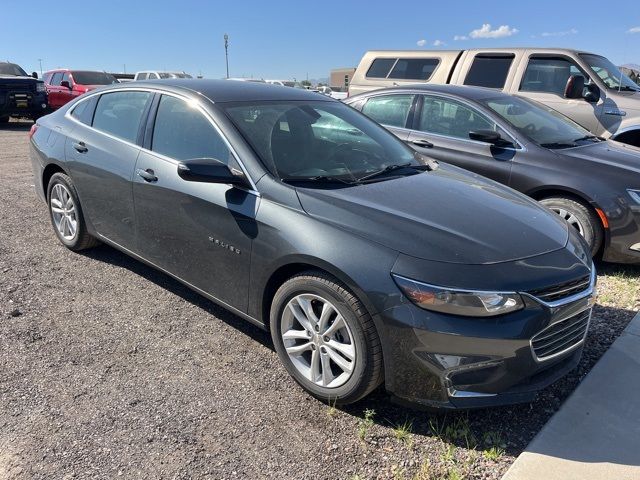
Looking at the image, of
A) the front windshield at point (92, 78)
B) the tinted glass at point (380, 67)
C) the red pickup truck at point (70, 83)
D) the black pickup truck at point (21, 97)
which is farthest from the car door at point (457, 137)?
the front windshield at point (92, 78)

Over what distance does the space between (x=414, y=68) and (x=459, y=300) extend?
24.1 ft

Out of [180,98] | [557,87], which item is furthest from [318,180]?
[557,87]

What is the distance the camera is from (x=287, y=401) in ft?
9.21

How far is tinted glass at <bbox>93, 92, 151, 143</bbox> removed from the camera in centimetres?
389

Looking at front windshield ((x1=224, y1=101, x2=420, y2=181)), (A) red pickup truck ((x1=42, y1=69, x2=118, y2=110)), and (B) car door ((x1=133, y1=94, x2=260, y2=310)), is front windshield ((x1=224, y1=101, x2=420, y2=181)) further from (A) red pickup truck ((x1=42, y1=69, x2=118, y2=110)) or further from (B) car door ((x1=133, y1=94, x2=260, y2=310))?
(A) red pickup truck ((x1=42, y1=69, x2=118, y2=110))

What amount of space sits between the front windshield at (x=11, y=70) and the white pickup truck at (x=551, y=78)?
12.5 metres

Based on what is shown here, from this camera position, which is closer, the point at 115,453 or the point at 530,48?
the point at 115,453

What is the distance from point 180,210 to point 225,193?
419 millimetres

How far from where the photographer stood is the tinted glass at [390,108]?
587cm

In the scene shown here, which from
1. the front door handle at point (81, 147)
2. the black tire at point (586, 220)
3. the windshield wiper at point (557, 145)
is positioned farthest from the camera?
the windshield wiper at point (557, 145)

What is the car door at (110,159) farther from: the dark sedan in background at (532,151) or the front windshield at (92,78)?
the front windshield at (92,78)

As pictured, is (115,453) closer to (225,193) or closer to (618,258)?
(225,193)

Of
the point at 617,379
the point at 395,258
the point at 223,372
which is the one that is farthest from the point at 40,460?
the point at 617,379

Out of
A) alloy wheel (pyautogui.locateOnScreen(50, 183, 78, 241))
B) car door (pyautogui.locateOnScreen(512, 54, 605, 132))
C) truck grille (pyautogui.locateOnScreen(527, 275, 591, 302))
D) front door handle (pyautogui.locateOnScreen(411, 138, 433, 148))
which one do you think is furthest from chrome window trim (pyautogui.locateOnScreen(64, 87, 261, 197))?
car door (pyautogui.locateOnScreen(512, 54, 605, 132))
